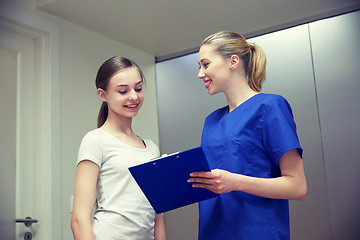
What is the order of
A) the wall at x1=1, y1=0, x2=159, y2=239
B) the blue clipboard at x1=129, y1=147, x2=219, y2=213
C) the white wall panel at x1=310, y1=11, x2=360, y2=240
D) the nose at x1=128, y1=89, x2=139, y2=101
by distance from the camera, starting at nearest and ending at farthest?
the blue clipboard at x1=129, y1=147, x2=219, y2=213
the nose at x1=128, y1=89, x2=139, y2=101
the wall at x1=1, y1=0, x2=159, y2=239
the white wall panel at x1=310, y1=11, x2=360, y2=240

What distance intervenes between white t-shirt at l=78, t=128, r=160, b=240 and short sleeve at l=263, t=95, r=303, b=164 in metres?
0.42

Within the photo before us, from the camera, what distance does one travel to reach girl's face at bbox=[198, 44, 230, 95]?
1.33 meters

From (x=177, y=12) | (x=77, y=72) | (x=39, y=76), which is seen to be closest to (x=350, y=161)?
(x=177, y=12)

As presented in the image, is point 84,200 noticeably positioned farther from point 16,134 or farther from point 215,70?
point 16,134

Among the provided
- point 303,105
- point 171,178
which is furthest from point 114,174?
point 303,105

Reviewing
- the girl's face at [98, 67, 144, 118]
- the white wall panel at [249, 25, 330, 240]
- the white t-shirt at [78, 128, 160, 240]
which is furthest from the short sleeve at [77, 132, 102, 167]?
the white wall panel at [249, 25, 330, 240]

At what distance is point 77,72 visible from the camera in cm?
251

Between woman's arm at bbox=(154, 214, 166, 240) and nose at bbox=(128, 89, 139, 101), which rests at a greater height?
nose at bbox=(128, 89, 139, 101)

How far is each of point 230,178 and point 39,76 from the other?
63.3 inches

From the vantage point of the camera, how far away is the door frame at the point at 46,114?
218cm

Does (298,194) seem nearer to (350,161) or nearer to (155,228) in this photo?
(155,228)

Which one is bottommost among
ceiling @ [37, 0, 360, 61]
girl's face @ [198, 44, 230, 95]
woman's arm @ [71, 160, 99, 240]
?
woman's arm @ [71, 160, 99, 240]

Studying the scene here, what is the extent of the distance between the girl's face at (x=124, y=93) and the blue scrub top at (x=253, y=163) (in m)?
0.31

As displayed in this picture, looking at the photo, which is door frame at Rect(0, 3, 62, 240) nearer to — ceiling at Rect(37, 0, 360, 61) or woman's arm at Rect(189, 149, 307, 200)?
ceiling at Rect(37, 0, 360, 61)
